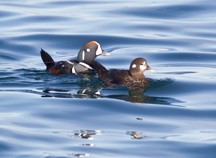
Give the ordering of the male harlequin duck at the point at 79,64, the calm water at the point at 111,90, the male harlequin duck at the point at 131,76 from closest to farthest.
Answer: the calm water at the point at 111,90 < the male harlequin duck at the point at 131,76 < the male harlequin duck at the point at 79,64

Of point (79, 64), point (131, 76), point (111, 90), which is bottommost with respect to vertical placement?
point (111, 90)

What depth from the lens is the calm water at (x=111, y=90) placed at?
544 cm

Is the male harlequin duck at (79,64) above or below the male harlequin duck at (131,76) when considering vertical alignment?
above

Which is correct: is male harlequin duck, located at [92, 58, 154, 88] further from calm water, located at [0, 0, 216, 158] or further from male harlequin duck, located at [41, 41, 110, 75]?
male harlequin duck, located at [41, 41, 110, 75]

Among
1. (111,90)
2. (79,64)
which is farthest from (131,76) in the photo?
(79,64)


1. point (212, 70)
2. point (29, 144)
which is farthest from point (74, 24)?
point (29, 144)

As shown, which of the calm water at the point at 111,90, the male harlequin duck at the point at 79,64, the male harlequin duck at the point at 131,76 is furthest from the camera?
the male harlequin duck at the point at 79,64

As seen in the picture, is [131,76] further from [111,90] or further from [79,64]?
[79,64]

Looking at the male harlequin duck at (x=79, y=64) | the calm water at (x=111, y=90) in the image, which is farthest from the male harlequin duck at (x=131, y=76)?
the male harlequin duck at (x=79, y=64)

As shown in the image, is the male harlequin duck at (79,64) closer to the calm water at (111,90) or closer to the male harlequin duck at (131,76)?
the calm water at (111,90)

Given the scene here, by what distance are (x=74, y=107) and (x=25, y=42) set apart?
7512 millimetres

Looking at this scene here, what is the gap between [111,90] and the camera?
27.6 ft

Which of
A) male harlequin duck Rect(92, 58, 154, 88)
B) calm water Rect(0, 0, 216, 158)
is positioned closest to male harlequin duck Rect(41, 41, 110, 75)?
calm water Rect(0, 0, 216, 158)

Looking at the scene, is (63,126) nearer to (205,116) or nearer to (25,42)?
(205,116)
